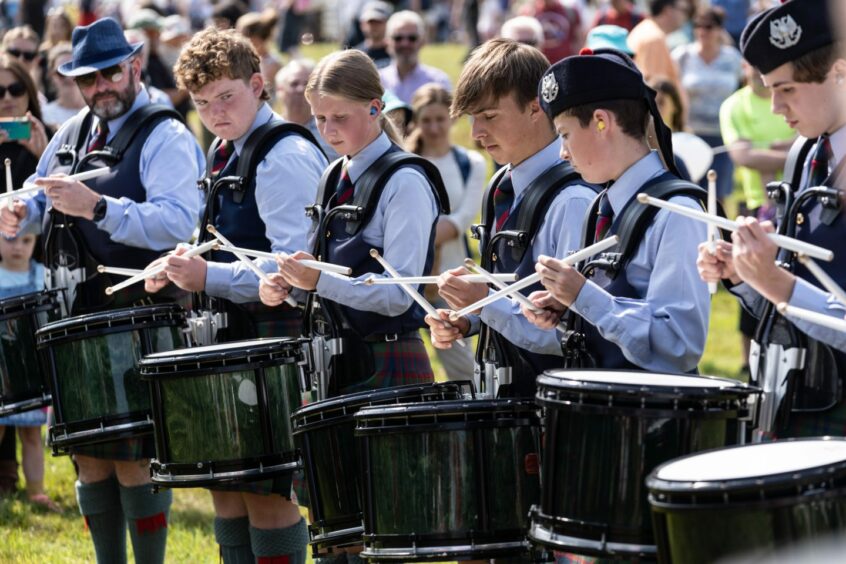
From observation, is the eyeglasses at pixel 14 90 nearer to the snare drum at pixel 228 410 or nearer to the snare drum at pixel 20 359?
the snare drum at pixel 20 359

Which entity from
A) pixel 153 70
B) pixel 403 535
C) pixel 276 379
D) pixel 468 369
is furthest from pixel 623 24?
pixel 403 535

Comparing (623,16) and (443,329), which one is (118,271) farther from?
(623,16)

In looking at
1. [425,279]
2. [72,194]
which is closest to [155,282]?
[72,194]

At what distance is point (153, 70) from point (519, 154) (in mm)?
8828

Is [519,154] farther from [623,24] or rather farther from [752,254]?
[623,24]

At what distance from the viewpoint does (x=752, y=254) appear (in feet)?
11.1

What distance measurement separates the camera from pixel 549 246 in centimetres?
437

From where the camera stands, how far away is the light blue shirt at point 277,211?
5340mm

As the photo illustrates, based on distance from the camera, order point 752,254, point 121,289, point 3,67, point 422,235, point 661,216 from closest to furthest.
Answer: point 752,254 < point 661,216 < point 422,235 < point 121,289 < point 3,67

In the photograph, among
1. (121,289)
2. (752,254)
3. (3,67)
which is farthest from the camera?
(3,67)

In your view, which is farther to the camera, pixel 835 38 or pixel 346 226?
pixel 346 226

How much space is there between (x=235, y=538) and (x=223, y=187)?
1.33 metres

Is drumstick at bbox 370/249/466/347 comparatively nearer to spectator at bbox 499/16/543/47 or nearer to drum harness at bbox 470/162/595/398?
drum harness at bbox 470/162/595/398

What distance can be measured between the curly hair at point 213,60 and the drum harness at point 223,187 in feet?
0.81
